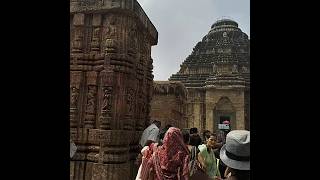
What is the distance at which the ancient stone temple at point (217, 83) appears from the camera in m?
26.5

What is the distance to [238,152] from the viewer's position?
258cm

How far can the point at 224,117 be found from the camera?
27.1 meters

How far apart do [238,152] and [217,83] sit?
25323mm

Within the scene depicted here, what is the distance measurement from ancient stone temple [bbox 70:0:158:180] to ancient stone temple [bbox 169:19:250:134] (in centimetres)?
2012

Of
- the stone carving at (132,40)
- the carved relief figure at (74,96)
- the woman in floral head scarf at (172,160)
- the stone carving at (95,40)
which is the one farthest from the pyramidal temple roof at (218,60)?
the woman in floral head scarf at (172,160)

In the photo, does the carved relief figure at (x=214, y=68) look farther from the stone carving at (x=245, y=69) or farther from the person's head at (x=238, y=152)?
the person's head at (x=238, y=152)

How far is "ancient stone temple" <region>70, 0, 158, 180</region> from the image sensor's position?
659cm

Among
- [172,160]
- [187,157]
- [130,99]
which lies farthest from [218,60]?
[172,160]

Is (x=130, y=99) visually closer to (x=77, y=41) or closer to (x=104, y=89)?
(x=104, y=89)

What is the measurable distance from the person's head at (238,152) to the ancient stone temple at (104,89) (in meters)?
4.22
